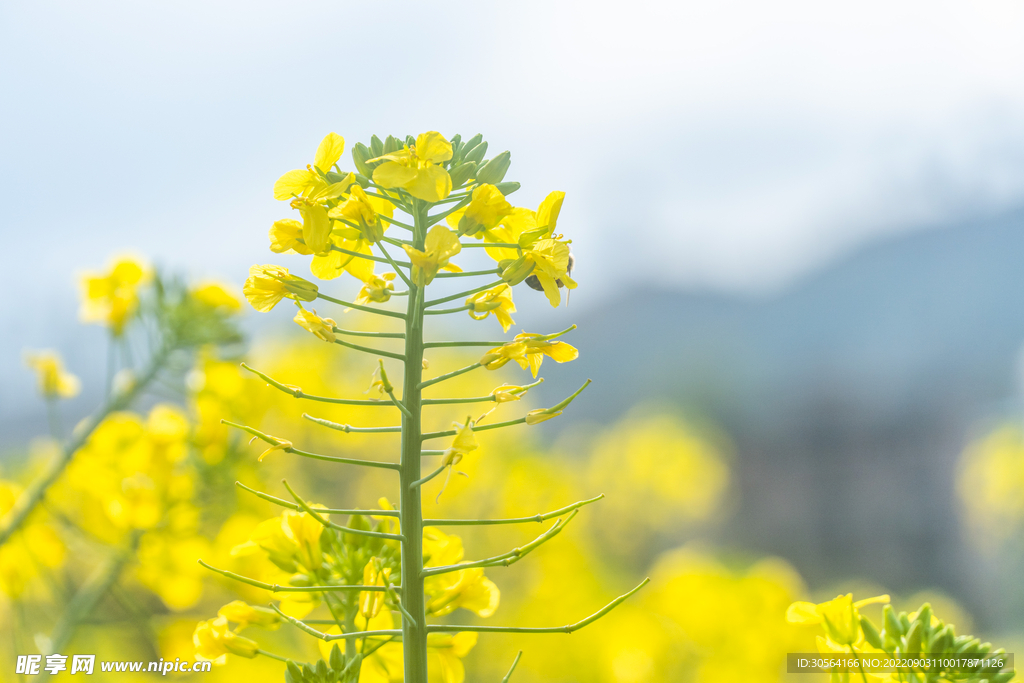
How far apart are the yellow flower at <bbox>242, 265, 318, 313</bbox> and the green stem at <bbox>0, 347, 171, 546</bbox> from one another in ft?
3.03

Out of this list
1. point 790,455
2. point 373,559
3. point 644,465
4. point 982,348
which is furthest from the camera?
point 790,455

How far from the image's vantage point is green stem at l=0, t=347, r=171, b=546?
Answer: 3.79 feet

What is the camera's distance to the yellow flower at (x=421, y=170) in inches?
21.0

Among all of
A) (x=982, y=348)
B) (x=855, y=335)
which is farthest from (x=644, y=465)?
(x=855, y=335)

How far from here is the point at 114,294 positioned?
1.48 m

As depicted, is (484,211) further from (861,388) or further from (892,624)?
(861,388)

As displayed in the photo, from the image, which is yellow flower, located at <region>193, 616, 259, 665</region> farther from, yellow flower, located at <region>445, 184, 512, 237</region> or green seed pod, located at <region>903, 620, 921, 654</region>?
green seed pod, located at <region>903, 620, 921, 654</region>

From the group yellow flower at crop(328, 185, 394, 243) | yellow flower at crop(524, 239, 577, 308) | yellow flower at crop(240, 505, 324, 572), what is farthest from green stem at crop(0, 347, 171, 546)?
yellow flower at crop(524, 239, 577, 308)

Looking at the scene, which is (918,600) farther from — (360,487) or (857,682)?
(857,682)

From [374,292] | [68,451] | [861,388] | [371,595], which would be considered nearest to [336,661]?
[371,595]

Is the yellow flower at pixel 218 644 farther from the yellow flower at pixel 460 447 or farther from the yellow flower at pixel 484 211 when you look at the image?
the yellow flower at pixel 484 211

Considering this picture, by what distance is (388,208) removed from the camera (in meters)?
0.65

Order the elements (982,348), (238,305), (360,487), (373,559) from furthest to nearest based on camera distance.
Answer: (982,348) → (360,487) → (238,305) → (373,559)

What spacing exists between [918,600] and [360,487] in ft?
12.2
